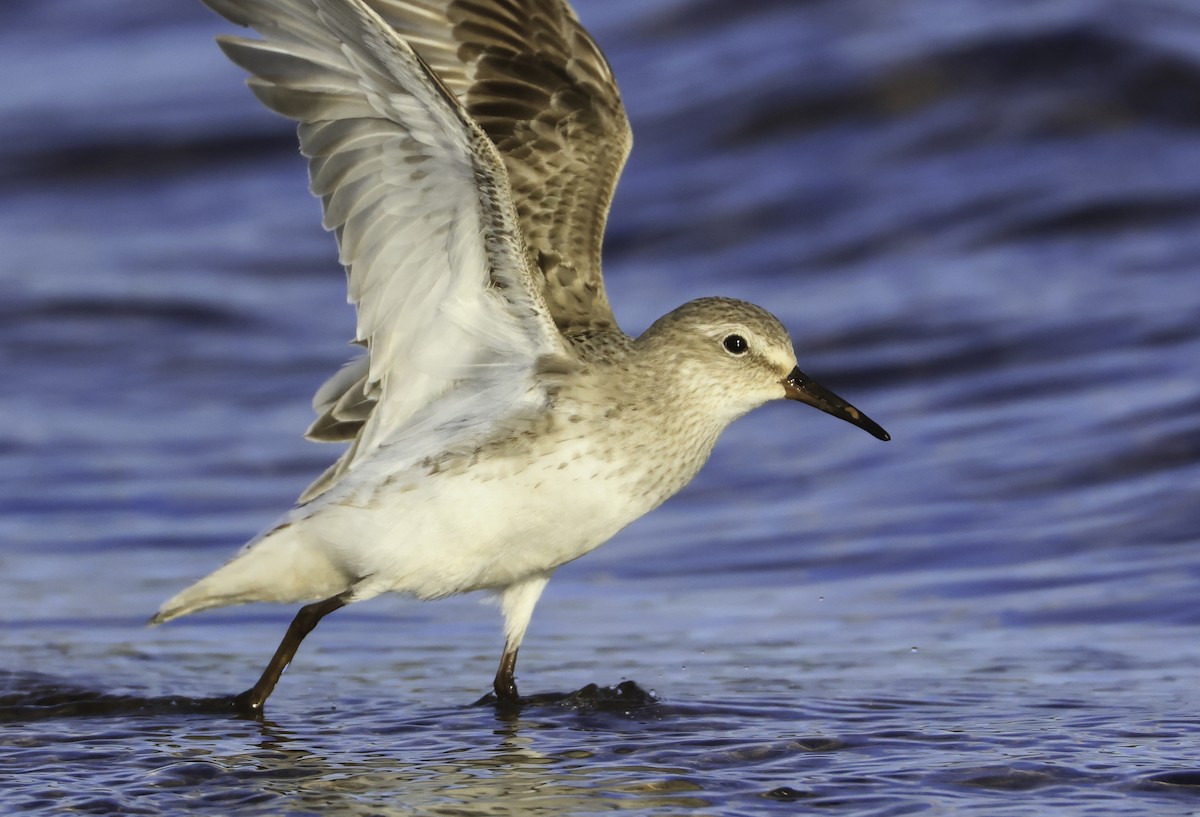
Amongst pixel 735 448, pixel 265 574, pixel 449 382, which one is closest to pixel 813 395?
pixel 449 382

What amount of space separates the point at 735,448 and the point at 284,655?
4.19 metres

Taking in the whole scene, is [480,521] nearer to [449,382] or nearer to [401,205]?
[449,382]

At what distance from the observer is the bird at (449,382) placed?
16.8ft

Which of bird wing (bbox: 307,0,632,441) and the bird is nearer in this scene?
the bird

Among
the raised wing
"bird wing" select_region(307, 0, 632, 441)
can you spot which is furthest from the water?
the raised wing

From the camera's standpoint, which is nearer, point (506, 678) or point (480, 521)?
point (480, 521)

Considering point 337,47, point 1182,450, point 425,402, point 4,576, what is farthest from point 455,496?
point 1182,450

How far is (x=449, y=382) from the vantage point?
568 cm

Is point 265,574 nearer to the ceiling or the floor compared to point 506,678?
nearer to the ceiling

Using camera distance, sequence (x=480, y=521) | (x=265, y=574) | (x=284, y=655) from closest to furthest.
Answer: (x=480, y=521) < (x=265, y=574) < (x=284, y=655)

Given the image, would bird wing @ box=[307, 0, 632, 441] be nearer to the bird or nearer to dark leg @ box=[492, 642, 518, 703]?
the bird

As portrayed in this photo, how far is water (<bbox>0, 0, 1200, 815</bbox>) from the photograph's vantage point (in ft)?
16.5

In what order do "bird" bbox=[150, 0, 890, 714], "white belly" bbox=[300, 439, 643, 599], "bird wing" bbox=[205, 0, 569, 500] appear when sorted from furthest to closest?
"white belly" bbox=[300, 439, 643, 599], "bird" bbox=[150, 0, 890, 714], "bird wing" bbox=[205, 0, 569, 500]

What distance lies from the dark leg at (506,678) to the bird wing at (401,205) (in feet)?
2.72
